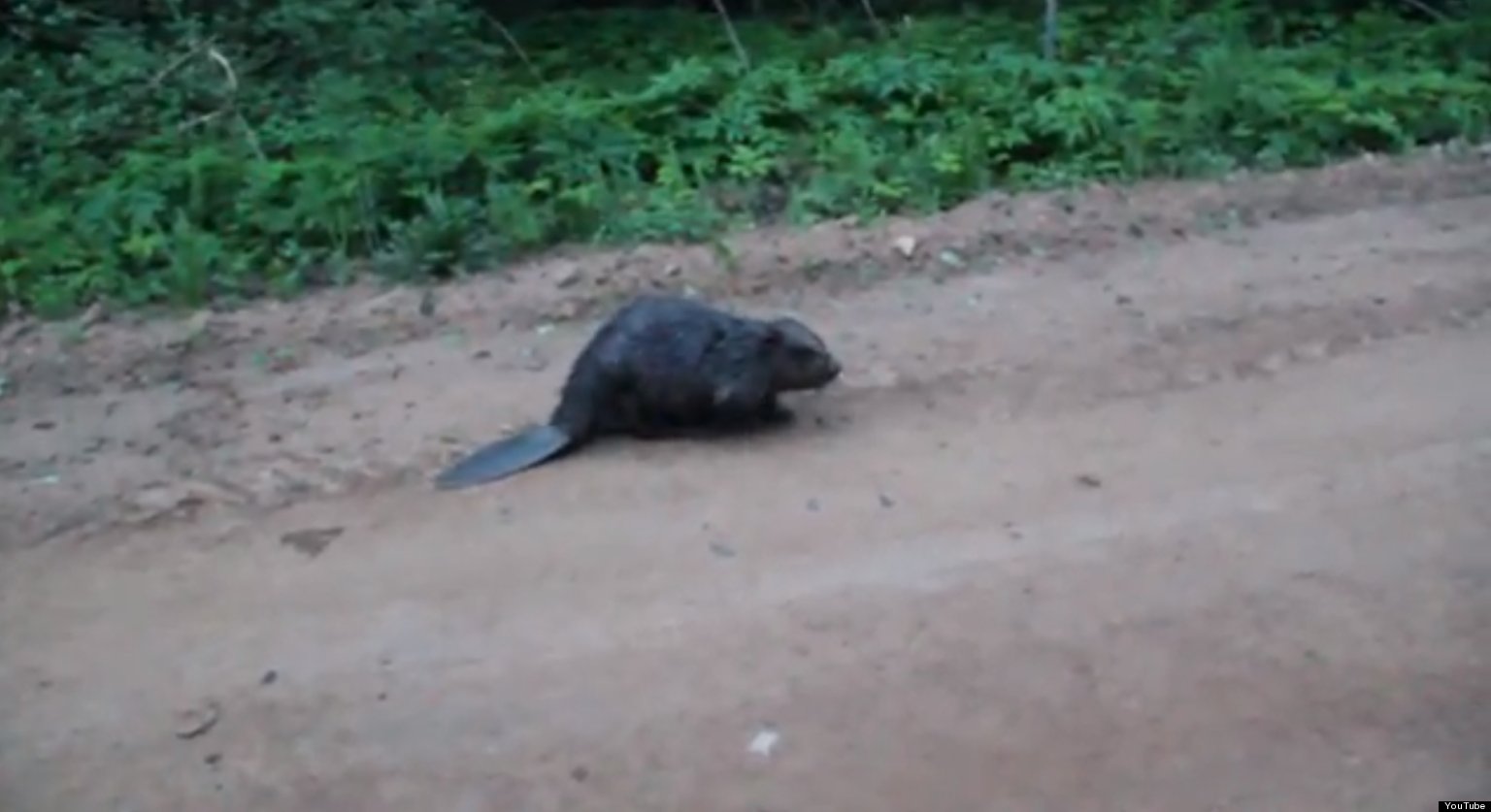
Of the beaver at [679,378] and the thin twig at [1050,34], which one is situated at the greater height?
the beaver at [679,378]

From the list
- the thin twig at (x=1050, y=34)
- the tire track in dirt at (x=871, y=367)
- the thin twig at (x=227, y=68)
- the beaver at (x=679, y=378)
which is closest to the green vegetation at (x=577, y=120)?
the thin twig at (x=227, y=68)

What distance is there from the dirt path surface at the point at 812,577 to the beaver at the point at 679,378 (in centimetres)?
13

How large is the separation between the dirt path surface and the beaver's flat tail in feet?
0.26

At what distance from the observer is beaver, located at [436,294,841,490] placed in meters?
5.88

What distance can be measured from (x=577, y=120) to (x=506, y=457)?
407cm

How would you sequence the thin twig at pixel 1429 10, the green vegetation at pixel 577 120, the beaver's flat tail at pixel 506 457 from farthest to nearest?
1. the thin twig at pixel 1429 10
2. the green vegetation at pixel 577 120
3. the beaver's flat tail at pixel 506 457

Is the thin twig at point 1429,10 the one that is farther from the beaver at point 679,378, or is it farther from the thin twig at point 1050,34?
the beaver at point 679,378

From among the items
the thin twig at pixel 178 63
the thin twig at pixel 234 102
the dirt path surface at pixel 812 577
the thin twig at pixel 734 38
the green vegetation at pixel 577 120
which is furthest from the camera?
the thin twig at pixel 734 38

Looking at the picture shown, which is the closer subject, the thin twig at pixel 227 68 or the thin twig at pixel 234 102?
the thin twig at pixel 234 102

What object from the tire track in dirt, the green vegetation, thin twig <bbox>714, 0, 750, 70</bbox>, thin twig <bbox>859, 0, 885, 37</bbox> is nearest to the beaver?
the tire track in dirt

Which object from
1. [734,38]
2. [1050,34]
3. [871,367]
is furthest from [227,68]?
[871,367]

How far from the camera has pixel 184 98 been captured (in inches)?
413

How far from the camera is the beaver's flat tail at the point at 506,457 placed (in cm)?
566

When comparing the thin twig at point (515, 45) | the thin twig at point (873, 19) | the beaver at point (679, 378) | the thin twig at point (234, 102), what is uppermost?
the beaver at point (679, 378)
